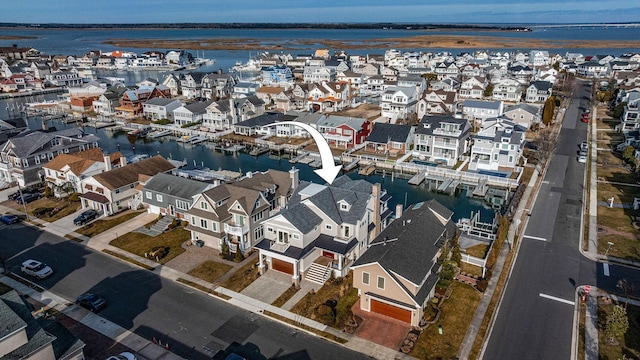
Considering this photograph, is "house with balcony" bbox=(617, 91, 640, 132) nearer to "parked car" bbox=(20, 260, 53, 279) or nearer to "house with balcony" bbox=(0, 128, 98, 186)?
"parked car" bbox=(20, 260, 53, 279)

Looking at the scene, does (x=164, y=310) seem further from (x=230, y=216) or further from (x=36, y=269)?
(x=36, y=269)

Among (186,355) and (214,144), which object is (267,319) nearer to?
(186,355)

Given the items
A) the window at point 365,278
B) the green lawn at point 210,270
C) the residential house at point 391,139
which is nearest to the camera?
the window at point 365,278

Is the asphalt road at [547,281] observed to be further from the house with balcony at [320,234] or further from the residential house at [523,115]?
the residential house at [523,115]

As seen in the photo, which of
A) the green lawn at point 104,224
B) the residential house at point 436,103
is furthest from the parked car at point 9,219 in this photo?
the residential house at point 436,103

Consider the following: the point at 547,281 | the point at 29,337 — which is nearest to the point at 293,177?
the point at 547,281

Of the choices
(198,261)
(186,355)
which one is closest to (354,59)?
(198,261)
